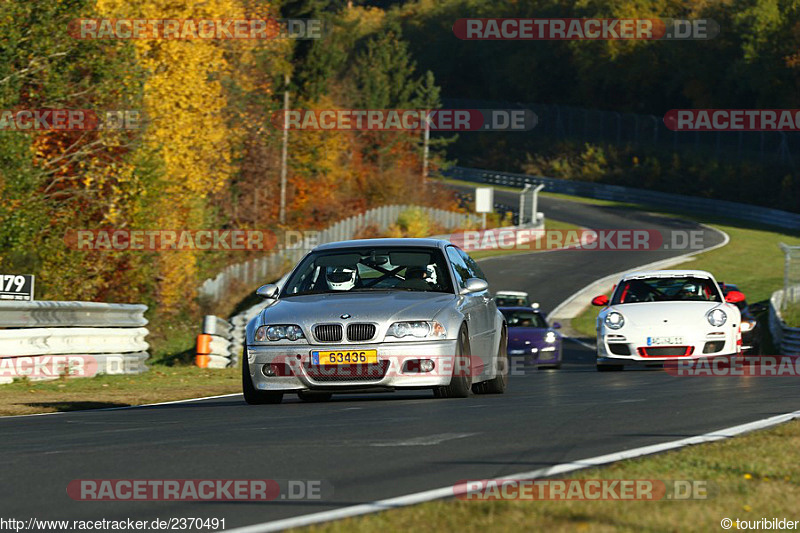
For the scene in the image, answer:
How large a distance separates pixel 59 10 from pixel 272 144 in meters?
41.2

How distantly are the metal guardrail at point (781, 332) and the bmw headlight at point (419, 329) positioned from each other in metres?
15.9

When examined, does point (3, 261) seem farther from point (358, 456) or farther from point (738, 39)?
point (738, 39)

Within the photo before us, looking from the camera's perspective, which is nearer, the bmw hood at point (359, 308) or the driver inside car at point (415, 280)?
the bmw hood at point (359, 308)

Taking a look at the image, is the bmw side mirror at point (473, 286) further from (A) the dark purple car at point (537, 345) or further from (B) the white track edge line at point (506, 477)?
(A) the dark purple car at point (537, 345)

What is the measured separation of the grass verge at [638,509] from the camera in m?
5.60

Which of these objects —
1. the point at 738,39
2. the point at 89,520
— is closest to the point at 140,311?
the point at 89,520

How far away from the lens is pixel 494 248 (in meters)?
61.8

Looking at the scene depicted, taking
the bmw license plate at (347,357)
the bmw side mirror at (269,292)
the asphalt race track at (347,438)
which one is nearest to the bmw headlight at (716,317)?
the asphalt race track at (347,438)

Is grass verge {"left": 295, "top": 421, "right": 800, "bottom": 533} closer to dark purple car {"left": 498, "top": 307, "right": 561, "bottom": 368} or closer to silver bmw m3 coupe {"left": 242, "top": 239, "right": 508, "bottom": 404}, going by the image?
silver bmw m3 coupe {"left": 242, "top": 239, "right": 508, "bottom": 404}

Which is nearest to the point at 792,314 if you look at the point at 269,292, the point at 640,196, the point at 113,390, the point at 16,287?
the point at 113,390

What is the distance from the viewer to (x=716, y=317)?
18.7 meters

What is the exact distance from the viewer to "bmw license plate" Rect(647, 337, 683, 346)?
1853cm

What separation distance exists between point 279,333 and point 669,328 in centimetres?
822

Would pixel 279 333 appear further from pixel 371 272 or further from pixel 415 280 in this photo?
pixel 415 280
